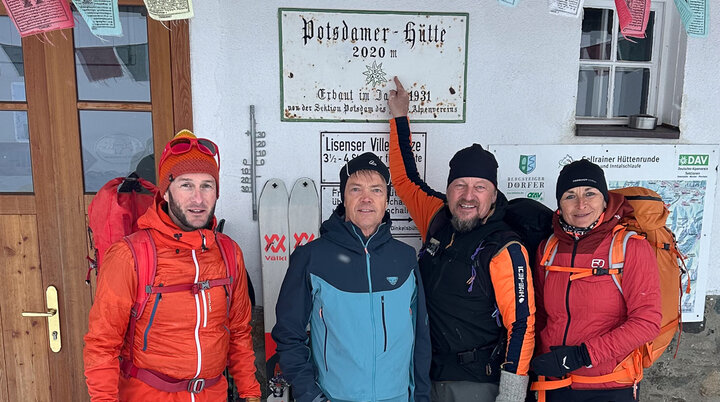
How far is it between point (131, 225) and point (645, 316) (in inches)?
94.6

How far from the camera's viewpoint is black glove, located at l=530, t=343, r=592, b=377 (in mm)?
2234

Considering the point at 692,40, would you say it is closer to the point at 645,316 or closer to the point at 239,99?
the point at 645,316

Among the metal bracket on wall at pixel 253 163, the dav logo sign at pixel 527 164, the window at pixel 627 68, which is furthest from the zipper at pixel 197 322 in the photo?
the window at pixel 627 68

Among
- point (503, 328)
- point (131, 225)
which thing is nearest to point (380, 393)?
point (503, 328)

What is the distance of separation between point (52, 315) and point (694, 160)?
439cm

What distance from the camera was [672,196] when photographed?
3445mm

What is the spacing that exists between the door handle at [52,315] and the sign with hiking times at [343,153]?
5.72 ft

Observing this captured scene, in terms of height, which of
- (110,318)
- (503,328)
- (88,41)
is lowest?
(503,328)

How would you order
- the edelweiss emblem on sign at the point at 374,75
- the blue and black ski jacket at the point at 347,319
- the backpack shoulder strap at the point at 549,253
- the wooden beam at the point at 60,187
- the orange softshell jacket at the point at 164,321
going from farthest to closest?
1. the edelweiss emblem on sign at the point at 374,75
2. the wooden beam at the point at 60,187
3. the backpack shoulder strap at the point at 549,253
4. the blue and black ski jacket at the point at 347,319
5. the orange softshell jacket at the point at 164,321

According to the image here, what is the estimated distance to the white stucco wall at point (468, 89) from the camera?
2.96 meters

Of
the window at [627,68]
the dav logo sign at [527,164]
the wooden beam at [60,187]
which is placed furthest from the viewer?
the window at [627,68]

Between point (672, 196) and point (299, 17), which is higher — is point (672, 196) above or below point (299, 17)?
below

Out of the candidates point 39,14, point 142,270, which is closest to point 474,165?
point 142,270

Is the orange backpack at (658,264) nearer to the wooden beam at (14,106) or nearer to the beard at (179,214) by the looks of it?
the beard at (179,214)
